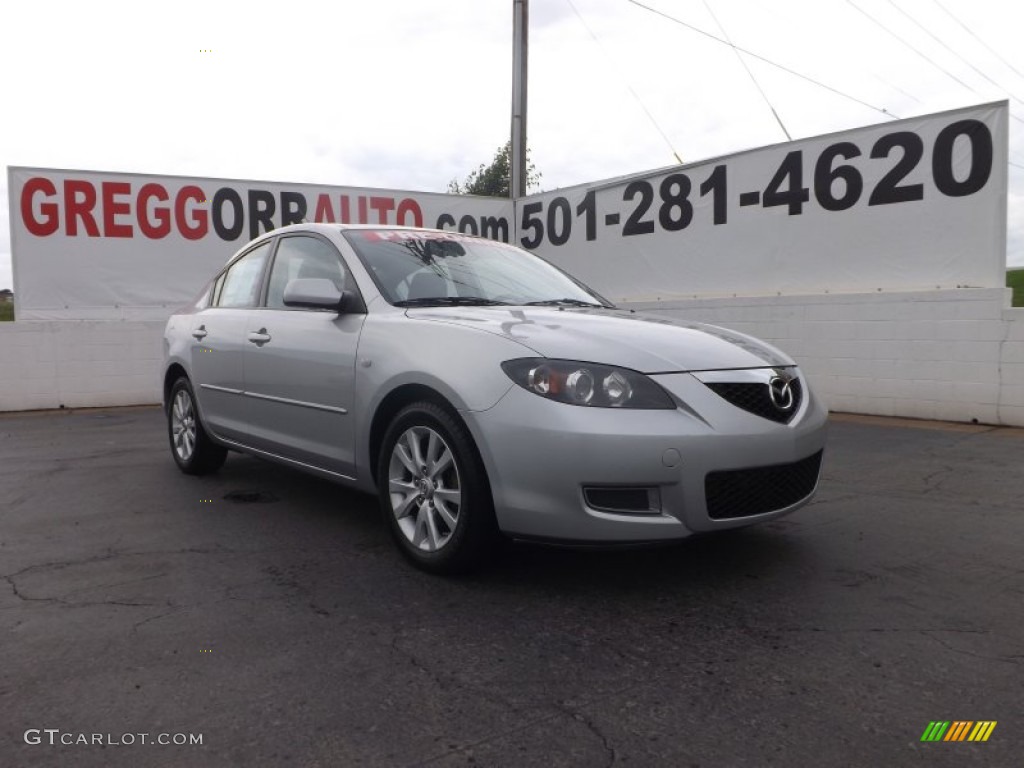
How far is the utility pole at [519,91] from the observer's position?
14734mm

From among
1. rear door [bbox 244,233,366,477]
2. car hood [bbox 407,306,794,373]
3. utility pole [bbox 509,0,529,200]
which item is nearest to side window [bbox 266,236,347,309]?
rear door [bbox 244,233,366,477]

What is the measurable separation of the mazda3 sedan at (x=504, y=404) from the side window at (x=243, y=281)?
0.42 metres

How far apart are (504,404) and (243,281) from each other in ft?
9.31

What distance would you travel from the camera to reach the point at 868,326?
8.86 m

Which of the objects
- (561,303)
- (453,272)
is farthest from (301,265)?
(561,303)

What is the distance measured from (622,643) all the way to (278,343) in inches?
103

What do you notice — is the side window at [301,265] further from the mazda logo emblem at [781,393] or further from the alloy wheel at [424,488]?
the mazda logo emblem at [781,393]

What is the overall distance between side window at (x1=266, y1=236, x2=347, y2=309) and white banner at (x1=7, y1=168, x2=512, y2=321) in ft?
24.4

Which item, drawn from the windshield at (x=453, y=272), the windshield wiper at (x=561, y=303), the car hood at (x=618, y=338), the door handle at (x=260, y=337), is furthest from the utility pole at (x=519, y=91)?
the car hood at (x=618, y=338)

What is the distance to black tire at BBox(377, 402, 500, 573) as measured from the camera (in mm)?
3299

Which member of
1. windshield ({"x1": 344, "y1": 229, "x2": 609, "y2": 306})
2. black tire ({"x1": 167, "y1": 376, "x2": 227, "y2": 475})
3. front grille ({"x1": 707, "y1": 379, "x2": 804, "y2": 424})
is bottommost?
black tire ({"x1": 167, "y1": 376, "x2": 227, "y2": 475})

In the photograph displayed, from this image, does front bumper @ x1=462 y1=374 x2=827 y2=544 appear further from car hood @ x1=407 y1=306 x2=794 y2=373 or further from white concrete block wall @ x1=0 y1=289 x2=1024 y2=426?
white concrete block wall @ x1=0 y1=289 x2=1024 y2=426

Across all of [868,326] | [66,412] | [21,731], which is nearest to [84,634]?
[21,731]

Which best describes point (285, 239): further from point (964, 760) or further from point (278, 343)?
point (964, 760)
